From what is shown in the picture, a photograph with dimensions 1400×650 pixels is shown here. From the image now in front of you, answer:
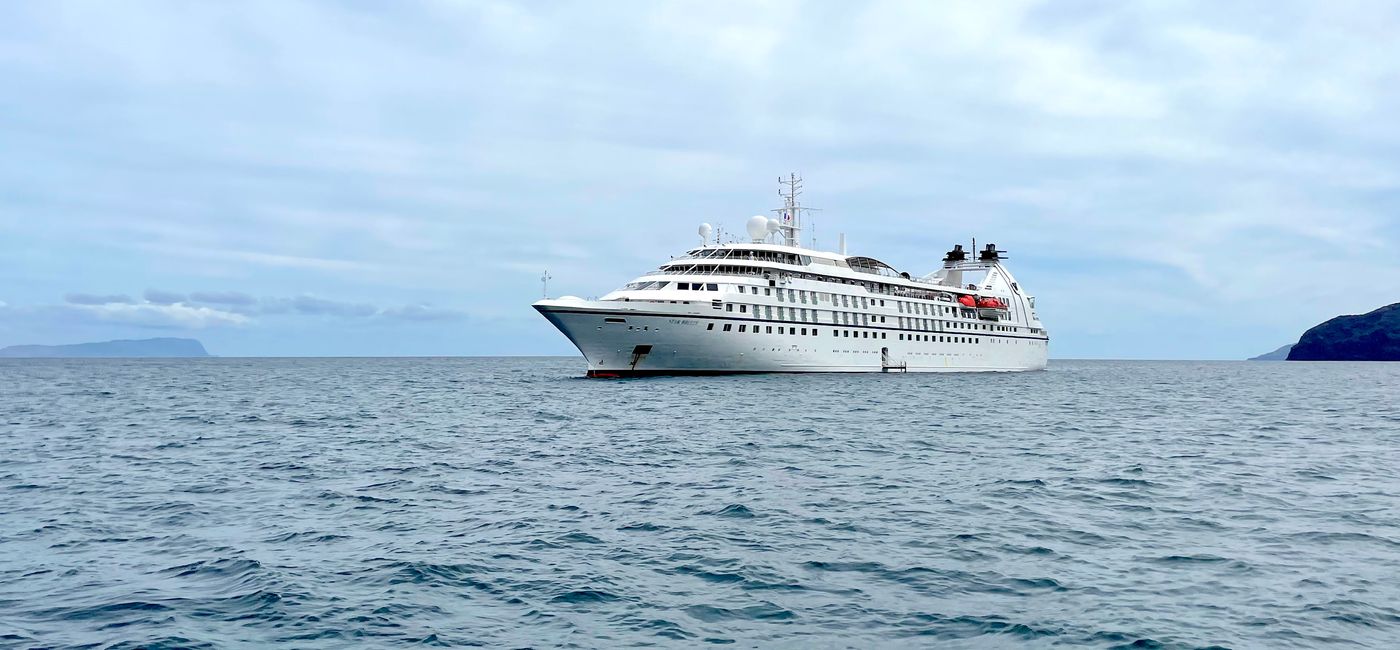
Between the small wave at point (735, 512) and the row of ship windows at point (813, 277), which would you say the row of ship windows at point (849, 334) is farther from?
the small wave at point (735, 512)

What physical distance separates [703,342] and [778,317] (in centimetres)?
821

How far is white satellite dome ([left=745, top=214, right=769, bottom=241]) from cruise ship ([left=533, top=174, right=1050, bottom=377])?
11 cm

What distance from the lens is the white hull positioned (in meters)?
62.5

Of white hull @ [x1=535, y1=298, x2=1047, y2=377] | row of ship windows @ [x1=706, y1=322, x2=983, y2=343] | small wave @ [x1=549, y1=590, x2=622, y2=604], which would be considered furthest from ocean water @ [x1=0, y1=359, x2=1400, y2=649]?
row of ship windows @ [x1=706, y1=322, x2=983, y2=343]

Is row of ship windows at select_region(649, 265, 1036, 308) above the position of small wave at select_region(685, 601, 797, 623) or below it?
above

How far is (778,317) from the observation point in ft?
233

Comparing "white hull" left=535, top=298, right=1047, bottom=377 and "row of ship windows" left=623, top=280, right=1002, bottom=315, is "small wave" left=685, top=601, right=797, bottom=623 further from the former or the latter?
"row of ship windows" left=623, top=280, right=1002, bottom=315

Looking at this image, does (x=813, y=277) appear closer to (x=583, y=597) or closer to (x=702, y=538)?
(x=702, y=538)

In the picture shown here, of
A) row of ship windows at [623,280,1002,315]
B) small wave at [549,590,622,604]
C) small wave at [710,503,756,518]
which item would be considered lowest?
small wave at [549,590,622,604]

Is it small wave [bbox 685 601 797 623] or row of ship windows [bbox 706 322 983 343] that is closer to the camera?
small wave [bbox 685 601 797 623]

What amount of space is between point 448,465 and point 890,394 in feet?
116

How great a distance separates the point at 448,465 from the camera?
24094mm

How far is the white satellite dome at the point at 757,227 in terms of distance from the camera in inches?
3214

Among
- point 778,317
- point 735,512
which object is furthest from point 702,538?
point 778,317
